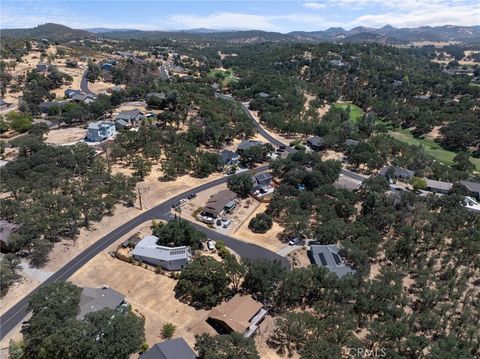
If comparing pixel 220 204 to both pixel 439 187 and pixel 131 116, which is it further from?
pixel 131 116

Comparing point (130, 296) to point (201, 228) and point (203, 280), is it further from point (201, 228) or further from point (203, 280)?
point (201, 228)

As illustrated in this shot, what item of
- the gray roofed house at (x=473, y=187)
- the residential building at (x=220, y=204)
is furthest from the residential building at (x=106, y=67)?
the gray roofed house at (x=473, y=187)

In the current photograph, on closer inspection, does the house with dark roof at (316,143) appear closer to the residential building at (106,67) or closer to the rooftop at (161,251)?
the rooftop at (161,251)

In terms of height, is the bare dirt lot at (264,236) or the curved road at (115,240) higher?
the curved road at (115,240)

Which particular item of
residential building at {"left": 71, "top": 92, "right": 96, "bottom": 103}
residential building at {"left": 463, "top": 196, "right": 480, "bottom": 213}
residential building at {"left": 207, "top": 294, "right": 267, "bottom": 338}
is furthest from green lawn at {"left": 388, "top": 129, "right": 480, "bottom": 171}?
residential building at {"left": 71, "top": 92, "right": 96, "bottom": 103}

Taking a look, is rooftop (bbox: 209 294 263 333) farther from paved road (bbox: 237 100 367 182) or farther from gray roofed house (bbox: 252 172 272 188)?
paved road (bbox: 237 100 367 182)
